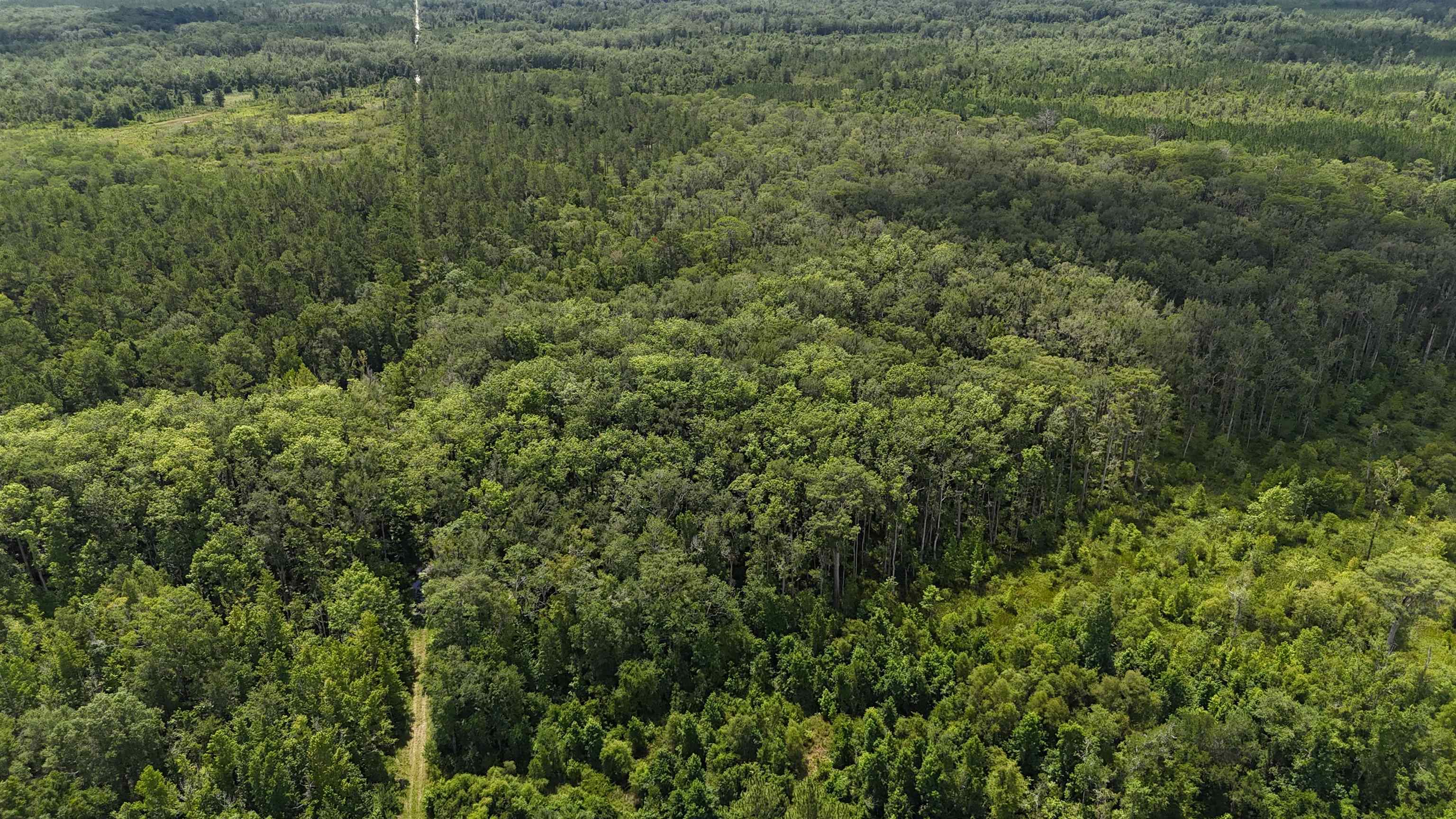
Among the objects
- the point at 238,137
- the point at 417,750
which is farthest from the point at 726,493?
the point at 238,137

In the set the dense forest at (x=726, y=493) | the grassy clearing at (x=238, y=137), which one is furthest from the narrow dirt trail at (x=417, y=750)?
the grassy clearing at (x=238, y=137)

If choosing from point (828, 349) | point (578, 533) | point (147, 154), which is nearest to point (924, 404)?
point (828, 349)

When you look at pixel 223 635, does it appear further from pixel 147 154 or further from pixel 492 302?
pixel 147 154

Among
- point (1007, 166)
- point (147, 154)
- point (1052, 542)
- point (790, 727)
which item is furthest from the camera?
point (147, 154)

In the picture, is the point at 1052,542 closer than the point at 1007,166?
Yes

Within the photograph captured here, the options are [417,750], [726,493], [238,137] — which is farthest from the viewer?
[238,137]

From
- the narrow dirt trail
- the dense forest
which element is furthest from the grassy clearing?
the narrow dirt trail

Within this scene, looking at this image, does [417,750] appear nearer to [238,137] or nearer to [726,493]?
[726,493]
